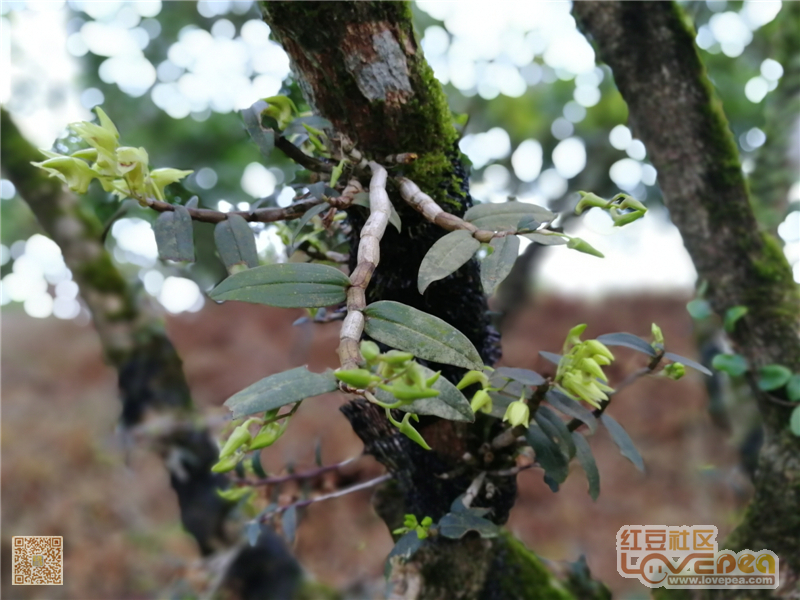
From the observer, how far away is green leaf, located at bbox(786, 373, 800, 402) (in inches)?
24.0

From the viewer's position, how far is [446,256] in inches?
13.7

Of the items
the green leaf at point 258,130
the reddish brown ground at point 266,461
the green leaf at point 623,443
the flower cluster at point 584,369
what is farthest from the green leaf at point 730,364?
the reddish brown ground at point 266,461

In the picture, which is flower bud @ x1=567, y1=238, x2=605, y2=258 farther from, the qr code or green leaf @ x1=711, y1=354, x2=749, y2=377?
the qr code

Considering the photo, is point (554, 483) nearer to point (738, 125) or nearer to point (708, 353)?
point (708, 353)

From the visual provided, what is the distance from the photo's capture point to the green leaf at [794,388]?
24.0 inches

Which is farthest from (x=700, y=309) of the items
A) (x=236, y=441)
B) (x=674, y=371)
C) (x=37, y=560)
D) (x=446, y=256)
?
(x=37, y=560)

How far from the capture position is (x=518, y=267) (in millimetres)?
2016

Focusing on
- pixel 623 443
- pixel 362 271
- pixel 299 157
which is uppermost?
pixel 299 157

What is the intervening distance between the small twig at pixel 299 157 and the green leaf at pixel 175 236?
0.09m

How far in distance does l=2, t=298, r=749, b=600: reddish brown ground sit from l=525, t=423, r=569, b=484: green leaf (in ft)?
3.83

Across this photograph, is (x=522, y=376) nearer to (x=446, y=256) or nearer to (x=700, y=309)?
(x=446, y=256)

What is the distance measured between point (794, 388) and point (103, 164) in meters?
0.68

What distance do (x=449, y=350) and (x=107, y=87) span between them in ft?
7.52

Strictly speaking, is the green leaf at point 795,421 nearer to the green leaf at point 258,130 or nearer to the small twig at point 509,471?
the small twig at point 509,471
